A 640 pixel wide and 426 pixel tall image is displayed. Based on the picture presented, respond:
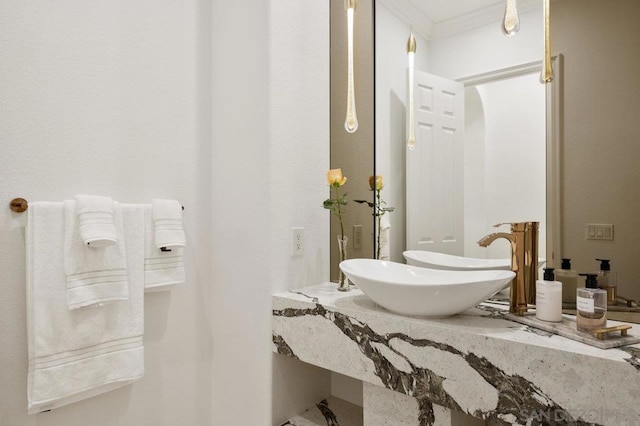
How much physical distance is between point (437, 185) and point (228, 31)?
3.56 feet

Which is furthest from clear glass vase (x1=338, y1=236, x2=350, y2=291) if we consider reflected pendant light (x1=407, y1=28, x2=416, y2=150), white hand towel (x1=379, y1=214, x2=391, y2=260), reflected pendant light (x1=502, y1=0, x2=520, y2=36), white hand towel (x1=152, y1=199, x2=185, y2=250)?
reflected pendant light (x1=502, y1=0, x2=520, y2=36)

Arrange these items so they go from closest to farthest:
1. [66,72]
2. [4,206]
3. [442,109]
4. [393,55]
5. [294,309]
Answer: [4,206] < [66,72] < [294,309] < [442,109] < [393,55]

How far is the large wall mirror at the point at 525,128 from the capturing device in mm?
1160

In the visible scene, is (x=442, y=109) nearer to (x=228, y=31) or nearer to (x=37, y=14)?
(x=228, y=31)

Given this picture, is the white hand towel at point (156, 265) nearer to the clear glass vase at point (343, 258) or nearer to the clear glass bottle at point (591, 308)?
the clear glass vase at point (343, 258)

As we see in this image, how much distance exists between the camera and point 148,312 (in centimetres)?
149

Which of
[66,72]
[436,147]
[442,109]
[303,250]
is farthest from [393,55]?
[66,72]

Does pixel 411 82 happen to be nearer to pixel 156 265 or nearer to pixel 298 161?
pixel 298 161

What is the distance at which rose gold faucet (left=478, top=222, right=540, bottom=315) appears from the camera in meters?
1.17

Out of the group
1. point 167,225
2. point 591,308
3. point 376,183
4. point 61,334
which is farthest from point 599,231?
point 61,334

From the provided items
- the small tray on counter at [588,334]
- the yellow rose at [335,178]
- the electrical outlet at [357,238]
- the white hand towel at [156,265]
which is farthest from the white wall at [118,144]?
the small tray on counter at [588,334]

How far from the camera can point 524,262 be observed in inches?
47.2

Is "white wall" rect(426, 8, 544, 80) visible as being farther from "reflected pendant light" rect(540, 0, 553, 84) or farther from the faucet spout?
the faucet spout

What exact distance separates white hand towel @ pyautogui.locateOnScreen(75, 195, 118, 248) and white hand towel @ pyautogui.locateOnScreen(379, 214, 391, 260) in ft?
3.45
